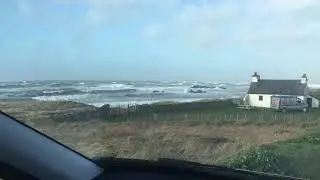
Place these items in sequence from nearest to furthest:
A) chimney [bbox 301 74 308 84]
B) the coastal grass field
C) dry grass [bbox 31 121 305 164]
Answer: the coastal grass field < dry grass [bbox 31 121 305 164] < chimney [bbox 301 74 308 84]

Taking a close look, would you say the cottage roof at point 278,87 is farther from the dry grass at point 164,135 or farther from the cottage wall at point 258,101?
the dry grass at point 164,135

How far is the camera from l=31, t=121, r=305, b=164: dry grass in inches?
215

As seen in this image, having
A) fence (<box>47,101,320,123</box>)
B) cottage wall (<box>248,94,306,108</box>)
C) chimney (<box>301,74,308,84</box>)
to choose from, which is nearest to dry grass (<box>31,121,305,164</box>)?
fence (<box>47,101,320,123</box>)

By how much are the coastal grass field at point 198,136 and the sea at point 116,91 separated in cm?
16

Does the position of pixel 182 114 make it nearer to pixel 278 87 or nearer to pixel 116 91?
pixel 116 91

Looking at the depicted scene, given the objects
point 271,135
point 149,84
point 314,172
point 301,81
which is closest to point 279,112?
point 301,81

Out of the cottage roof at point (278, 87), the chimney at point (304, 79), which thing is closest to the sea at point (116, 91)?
the cottage roof at point (278, 87)

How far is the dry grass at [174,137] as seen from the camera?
17.9 ft

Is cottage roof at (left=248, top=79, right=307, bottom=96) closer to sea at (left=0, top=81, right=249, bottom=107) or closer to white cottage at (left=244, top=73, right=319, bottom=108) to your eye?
white cottage at (left=244, top=73, right=319, bottom=108)

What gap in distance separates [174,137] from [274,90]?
18.5ft

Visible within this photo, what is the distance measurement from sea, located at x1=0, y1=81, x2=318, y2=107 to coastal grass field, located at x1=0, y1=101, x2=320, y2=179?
6.5 inches

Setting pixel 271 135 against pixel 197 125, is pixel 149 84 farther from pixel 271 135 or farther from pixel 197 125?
pixel 271 135

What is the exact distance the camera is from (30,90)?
521 cm

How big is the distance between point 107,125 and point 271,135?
9.46 ft
